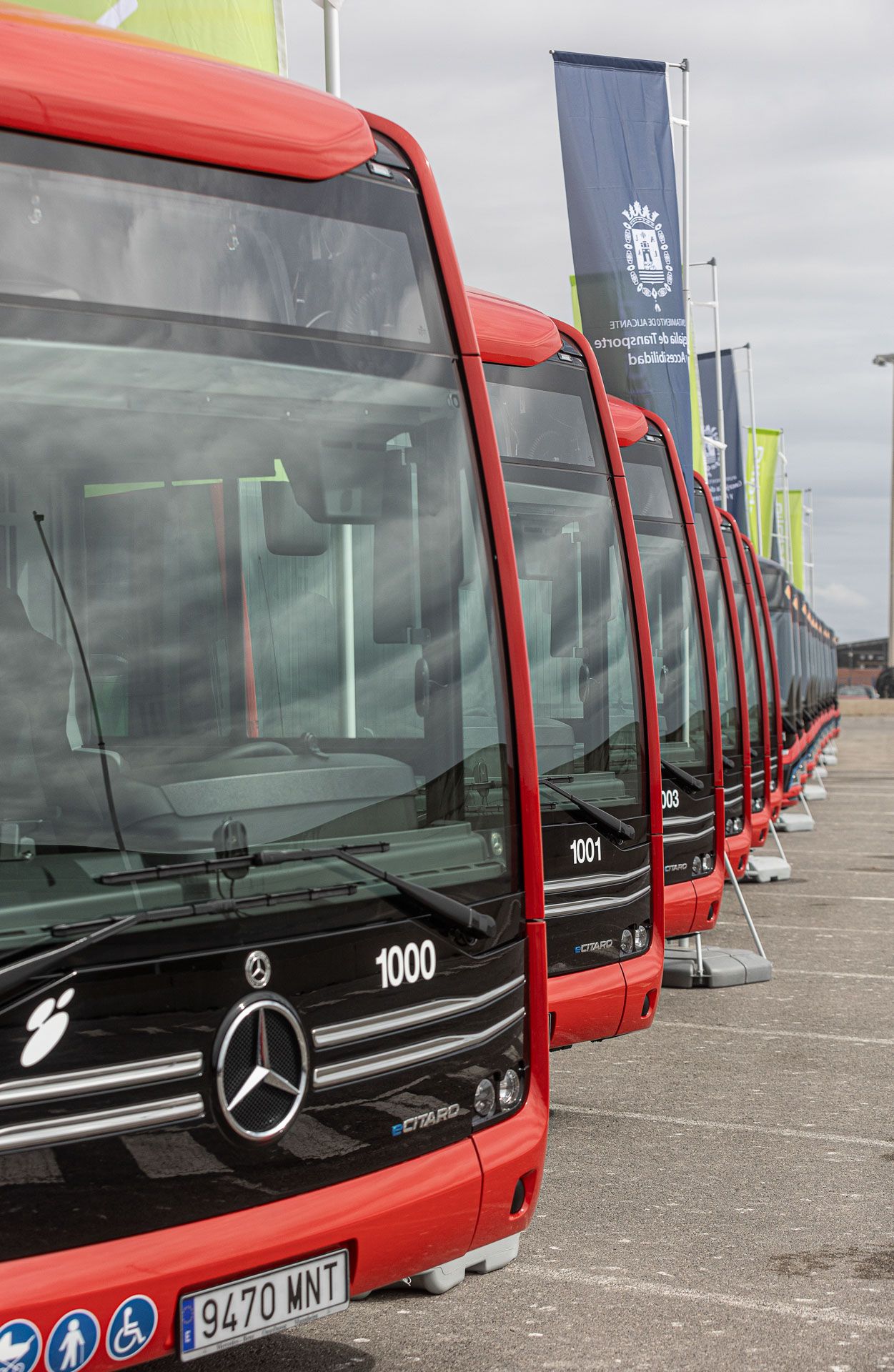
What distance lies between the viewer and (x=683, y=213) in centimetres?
2033

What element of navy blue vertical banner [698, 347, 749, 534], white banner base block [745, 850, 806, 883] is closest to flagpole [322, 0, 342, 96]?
white banner base block [745, 850, 806, 883]

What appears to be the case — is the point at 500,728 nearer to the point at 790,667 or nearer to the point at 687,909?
the point at 687,909

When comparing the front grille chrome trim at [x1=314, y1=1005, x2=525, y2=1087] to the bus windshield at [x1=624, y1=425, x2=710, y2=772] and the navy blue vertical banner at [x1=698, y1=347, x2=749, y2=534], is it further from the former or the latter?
the navy blue vertical banner at [x1=698, y1=347, x2=749, y2=534]

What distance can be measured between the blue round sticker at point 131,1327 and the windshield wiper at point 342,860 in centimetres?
74

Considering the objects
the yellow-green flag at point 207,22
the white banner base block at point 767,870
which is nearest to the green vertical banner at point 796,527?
the white banner base block at point 767,870

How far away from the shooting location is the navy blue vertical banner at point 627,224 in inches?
567

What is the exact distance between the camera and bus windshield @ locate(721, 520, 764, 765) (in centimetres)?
1430

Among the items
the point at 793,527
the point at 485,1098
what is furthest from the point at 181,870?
the point at 793,527

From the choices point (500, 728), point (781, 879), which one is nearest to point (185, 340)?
point (500, 728)

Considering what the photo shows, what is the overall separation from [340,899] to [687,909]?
5566 millimetres

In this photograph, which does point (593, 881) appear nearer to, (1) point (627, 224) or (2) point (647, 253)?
(1) point (627, 224)

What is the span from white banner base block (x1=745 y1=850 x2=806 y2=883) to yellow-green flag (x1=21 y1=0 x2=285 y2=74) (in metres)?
8.53

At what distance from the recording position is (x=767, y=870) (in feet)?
48.9

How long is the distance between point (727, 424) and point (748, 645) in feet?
48.1
